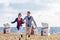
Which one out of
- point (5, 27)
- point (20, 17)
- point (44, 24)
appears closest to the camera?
point (20, 17)

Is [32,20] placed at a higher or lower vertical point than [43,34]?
higher

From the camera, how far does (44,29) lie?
2895 centimetres

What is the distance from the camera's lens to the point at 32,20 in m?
20.6

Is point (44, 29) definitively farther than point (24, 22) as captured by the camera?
Yes

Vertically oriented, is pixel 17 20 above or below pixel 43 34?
above

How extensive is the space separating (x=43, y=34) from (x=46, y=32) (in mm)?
385

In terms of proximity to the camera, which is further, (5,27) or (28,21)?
(5,27)

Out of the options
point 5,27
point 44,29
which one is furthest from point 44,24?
point 5,27

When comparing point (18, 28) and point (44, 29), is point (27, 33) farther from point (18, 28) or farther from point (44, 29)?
point (44, 29)

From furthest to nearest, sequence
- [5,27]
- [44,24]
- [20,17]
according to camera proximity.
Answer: [5,27] → [44,24] → [20,17]

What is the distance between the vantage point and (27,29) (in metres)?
20.7

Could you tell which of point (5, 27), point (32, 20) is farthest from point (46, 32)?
point (32, 20)

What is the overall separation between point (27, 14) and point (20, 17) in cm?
54

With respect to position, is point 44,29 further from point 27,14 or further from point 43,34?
point 27,14
